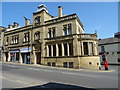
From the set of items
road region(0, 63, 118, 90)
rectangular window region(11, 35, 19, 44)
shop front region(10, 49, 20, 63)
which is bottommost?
road region(0, 63, 118, 90)

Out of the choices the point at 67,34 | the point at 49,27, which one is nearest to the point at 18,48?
the point at 49,27

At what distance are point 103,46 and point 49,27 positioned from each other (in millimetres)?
20317

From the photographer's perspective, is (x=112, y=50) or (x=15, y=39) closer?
(x=15, y=39)

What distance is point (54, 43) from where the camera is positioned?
23016 mm

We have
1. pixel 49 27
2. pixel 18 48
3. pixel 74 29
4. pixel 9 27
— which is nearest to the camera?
pixel 74 29

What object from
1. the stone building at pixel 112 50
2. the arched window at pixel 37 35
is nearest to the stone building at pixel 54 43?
the arched window at pixel 37 35

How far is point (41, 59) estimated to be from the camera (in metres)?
24.0

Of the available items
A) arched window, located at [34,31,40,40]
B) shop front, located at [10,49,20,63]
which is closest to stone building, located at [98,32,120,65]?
arched window, located at [34,31,40,40]

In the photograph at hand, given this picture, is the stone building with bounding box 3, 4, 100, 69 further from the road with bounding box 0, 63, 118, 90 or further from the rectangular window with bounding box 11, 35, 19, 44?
the road with bounding box 0, 63, 118, 90

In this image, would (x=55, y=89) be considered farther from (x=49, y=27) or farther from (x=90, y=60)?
(x=49, y=27)

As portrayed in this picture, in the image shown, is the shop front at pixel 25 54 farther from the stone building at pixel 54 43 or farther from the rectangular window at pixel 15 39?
the rectangular window at pixel 15 39

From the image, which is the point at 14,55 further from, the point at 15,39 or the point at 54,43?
the point at 54,43

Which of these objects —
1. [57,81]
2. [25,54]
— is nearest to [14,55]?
[25,54]

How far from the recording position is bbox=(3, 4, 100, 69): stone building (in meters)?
20.4
